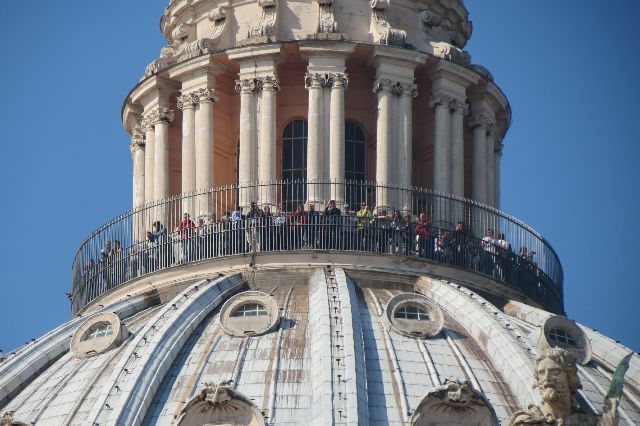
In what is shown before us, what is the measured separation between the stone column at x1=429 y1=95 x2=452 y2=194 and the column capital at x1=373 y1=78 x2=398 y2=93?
133cm

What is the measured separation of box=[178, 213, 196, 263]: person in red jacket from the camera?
2694 inches

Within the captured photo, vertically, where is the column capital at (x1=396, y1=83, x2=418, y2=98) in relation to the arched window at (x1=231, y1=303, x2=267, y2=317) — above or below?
above

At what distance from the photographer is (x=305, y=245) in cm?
6750

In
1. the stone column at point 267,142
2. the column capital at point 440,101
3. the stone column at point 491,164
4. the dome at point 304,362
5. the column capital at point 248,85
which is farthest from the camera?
the stone column at point 491,164

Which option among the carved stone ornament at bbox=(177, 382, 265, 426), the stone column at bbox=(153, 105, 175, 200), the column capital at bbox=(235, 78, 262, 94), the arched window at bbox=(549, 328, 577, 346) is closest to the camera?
the carved stone ornament at bbox=(177, 382, 265, 426)

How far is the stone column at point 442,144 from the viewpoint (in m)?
70.3

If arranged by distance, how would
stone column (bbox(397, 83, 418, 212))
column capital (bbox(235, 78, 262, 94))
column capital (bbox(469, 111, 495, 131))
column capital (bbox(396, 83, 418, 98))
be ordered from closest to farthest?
stone column (bbox(397, 83, 418, 212)), column capital (bbox(235, 78, 262, 94)), column capital (bbox(396, 83, 418, 98)), column capital (bbox(469, 111, 495, 131))

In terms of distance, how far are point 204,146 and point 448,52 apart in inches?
237

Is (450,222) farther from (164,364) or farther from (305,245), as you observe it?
(164,364)

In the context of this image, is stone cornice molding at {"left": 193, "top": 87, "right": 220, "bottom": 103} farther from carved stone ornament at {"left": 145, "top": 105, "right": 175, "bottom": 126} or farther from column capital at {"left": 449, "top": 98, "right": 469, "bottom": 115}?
column capital at {"left": 449, "top": 98, "right": 469, "bottom": 115}

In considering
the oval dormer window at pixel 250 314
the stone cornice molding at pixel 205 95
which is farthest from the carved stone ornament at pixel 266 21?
the oval dormer window at pixel 250 314

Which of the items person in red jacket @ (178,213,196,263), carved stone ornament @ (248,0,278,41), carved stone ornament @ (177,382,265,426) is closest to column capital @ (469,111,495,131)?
carved stone ornament @ (248,0,278,41)

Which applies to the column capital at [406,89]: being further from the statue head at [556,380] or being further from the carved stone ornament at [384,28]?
the statue head at [556,380]

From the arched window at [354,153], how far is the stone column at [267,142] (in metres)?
1.82
